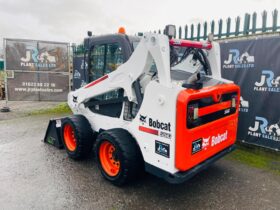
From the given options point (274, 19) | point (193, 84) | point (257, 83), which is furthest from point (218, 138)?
point (274, 19)

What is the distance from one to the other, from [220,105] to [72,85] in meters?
6.61

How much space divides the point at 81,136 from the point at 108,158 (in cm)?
65

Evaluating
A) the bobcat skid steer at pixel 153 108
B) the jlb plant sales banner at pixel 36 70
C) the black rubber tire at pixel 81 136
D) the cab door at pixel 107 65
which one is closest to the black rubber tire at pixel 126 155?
the bobcat skid steer at pixel 153 108

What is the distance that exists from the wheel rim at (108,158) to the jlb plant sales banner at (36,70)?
5.55m

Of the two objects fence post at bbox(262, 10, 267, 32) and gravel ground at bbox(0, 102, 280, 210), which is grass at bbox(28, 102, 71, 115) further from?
fence post at bbox(262, 10, 267, 32)

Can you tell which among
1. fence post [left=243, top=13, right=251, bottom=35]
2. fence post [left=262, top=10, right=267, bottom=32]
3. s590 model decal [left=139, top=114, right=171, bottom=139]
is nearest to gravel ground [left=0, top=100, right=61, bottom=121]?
s590 model decal [left=139, top=114, right=171, bottom=139]

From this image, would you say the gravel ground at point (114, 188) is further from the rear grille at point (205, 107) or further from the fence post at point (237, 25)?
the fence post at point (237, 25)

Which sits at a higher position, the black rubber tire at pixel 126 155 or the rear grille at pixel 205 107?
the rear grille at pixel 205 107

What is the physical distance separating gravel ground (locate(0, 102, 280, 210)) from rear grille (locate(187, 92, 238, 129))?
1.03m

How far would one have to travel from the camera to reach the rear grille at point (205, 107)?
2607 mm

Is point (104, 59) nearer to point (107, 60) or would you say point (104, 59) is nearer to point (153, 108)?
point (107, 60)

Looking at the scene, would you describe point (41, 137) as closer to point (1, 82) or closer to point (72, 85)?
point (72, 85)

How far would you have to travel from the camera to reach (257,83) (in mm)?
4387

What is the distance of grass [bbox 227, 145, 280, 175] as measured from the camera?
154 inches
